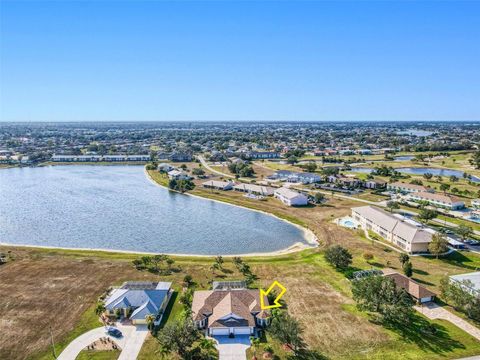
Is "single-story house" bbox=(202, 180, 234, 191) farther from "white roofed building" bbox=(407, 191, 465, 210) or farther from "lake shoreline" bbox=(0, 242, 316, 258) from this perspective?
"white roofed building" bbox=(407, 191, 465, 210)

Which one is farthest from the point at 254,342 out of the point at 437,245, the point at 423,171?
the point at 423,171

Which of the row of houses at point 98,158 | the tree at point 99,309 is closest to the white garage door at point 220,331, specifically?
the tree at point 99,309

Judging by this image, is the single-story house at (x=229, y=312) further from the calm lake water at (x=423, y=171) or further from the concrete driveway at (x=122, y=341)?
the calm lake water at (x=423, y=171)

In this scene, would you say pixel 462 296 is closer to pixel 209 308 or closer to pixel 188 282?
pixel 209 308

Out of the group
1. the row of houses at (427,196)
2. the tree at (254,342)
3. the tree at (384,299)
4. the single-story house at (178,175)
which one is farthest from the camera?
the single-story house at (178,175)

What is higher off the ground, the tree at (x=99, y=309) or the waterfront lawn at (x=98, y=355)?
the tree at (x=99, y=309)

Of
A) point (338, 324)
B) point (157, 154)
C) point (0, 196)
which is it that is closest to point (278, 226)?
point (338, 324)

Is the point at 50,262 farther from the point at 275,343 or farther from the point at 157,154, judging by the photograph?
the point at 157,154
